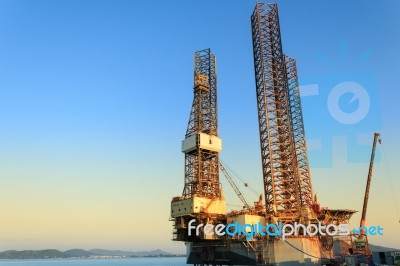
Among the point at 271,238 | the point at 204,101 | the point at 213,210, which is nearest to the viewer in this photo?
the point at 271,238

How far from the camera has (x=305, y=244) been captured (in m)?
52.3

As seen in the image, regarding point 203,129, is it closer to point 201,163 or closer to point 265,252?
point 201,163

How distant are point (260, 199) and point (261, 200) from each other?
0.97 ft

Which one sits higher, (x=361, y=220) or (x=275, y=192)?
(x=275, y=192)

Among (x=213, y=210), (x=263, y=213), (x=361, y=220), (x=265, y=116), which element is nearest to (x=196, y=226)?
(x=213, y=210)

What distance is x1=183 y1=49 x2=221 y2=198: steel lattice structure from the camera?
201 ft

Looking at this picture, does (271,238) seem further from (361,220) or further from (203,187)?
(361,220)

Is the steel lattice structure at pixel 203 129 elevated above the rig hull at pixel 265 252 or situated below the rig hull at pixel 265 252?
above

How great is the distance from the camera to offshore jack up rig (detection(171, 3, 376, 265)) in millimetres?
53906

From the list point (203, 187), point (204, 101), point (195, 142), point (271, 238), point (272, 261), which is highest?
point (204, 101)

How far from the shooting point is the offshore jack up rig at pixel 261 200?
177 feet

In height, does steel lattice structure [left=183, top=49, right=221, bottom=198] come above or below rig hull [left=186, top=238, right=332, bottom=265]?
above

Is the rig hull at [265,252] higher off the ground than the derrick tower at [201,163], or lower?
lower

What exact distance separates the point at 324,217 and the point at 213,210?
2045 centimetres
